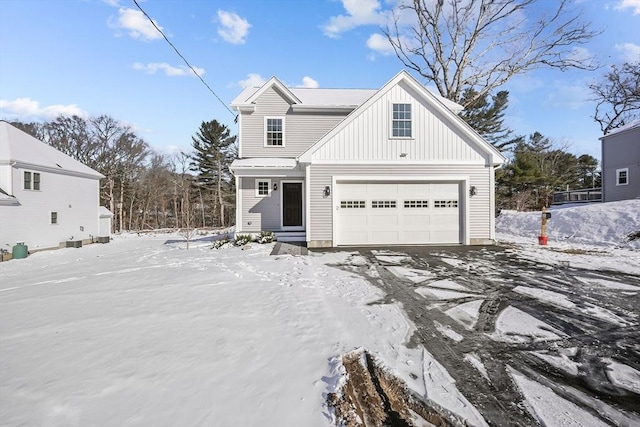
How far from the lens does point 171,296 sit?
498 cm

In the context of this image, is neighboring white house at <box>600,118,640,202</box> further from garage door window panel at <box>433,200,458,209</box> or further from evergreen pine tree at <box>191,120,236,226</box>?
evergreen pine tree at <box>191,120,236,226</box>

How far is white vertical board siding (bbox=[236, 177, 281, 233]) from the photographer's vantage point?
12.7 m

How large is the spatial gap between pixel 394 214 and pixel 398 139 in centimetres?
270

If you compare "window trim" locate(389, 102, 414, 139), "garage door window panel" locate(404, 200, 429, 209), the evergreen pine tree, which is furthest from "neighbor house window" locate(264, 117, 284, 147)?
the evergreen pine tree

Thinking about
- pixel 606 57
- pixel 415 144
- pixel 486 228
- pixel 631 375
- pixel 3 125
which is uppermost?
pixel 606 57

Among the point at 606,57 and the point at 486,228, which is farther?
the point at 606,57

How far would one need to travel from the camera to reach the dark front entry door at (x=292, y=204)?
516 inches

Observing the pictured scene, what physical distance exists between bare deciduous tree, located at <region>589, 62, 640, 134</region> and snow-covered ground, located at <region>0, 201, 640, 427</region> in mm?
25800

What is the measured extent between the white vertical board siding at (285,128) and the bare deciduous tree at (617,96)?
25733mm

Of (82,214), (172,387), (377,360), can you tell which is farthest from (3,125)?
(377,360)

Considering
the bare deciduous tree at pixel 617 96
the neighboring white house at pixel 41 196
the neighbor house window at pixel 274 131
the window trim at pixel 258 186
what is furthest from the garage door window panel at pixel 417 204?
the bare deciduous tree at pixel 617 96

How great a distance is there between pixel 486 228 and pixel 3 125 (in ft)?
71.7

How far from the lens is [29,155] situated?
13.0 metres

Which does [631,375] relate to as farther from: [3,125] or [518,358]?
[3,125]
